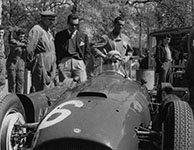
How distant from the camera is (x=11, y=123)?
4.04 meters

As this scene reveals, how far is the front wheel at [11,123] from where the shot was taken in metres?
3.94

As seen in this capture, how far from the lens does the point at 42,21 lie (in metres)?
6.52

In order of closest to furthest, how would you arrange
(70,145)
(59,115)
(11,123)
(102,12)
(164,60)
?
1. (70,145)
2. (59,115)
3. (11,123)
4. (164,60)
5. (102,12)

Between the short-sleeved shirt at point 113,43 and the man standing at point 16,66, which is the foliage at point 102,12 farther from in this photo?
the short-sleeved shirt at point 113,43

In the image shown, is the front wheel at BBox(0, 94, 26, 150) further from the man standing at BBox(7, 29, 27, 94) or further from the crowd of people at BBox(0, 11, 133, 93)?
the man standing at BBox(7, 29, 27, 94)

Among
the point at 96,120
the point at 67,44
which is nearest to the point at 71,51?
the point at 67,44

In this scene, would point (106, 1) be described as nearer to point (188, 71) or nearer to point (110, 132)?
point (188, 71)

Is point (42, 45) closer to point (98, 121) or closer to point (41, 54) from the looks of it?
point (41, 54)

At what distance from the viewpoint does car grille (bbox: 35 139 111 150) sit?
3281 millimetres

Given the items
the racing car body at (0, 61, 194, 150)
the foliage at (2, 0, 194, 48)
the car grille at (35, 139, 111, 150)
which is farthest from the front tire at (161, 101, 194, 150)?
the foliage at (2, 0, 194, 48)

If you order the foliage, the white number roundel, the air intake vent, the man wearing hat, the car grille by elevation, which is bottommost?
the car grille

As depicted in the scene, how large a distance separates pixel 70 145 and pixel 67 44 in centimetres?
342

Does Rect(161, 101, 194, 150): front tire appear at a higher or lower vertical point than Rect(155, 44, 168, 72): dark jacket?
lower

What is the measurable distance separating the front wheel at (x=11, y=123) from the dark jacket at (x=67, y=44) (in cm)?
235
